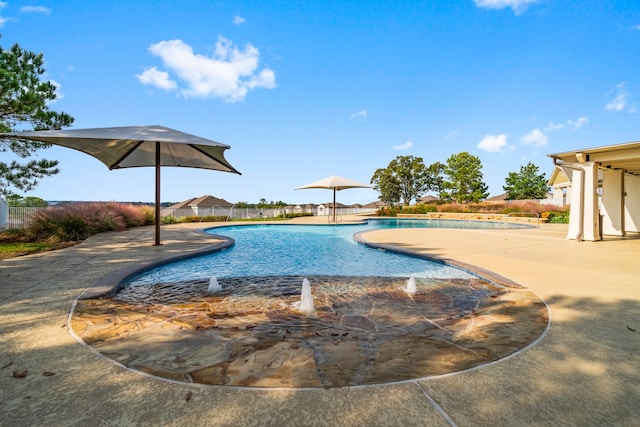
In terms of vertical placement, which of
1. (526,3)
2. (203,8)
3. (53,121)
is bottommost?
(53,121)

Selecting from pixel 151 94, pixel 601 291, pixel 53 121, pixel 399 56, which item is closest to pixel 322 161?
pixel 399 56

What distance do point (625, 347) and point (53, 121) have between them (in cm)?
1487

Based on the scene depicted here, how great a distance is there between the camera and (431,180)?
42.3 metres

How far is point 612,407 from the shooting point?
5.54 ft

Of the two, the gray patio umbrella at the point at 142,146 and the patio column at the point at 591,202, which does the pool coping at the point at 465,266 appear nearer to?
the gray patio umbrella at the point at 142,146

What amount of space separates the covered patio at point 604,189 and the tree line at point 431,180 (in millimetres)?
27672

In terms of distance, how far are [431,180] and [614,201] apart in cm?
3133

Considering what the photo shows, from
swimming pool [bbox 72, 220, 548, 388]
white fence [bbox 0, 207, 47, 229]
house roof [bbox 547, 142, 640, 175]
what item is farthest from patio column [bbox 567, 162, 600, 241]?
white fence [bbox 0, 207, 47, 229]

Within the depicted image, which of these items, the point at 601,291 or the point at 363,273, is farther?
the point at 363,273

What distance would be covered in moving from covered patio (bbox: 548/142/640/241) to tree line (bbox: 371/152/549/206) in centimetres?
2767

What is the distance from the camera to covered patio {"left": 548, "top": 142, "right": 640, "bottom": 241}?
9398mm

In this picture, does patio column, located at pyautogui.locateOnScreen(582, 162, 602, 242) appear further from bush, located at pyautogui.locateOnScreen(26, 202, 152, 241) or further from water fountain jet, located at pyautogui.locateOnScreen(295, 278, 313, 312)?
bush, located at pyautogui.locateOnScreen(26, 202, 152, 241)

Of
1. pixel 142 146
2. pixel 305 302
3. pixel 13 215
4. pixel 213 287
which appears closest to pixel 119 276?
pixel 213 287

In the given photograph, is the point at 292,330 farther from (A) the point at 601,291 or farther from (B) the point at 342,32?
(B) the point at 342,32
